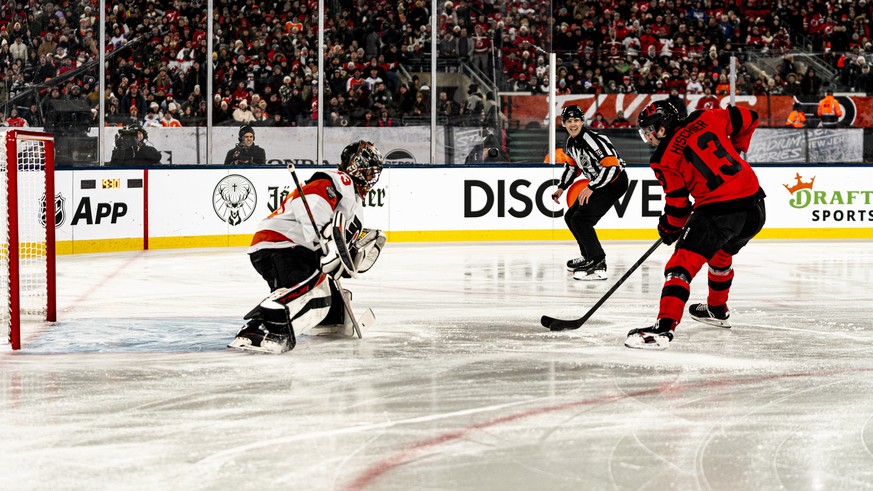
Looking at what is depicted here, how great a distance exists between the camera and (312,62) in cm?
1209

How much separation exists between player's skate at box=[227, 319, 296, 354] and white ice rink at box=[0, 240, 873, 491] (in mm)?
65

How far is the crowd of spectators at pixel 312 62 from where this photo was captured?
11039 millimetres

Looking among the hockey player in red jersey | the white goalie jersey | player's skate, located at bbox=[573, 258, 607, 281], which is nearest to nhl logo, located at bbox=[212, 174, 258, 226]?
player's skate, located at bbox=[573, 258, 607, 281]

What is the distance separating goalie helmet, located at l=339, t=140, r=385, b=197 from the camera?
5.77m

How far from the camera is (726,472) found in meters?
3.59

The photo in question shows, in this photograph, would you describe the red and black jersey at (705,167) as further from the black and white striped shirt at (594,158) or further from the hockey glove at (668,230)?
the black and white striped shirt at (594,158)

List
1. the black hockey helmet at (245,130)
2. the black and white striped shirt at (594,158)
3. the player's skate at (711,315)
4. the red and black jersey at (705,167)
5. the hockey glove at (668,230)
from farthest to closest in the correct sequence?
1. the black hockey helmet at (245,130)
2. the black and white striped shirt at (594,158)
3. the player's skate at (711,315)
4. the hockey glove at (668,230)
5. the red and black jersey at (705,167)

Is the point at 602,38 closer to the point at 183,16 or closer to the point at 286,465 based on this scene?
the point at 183,16

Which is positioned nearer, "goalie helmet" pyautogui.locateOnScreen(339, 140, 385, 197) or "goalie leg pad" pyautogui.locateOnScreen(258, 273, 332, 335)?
"goalie leg pad" pyautogui.locateOnScreen(258, 273, 332, 335)

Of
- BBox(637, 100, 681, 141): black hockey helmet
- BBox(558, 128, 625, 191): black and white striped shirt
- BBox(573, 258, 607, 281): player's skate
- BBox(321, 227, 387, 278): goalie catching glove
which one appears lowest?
BBox(573, 258, 607, 281): player's skate

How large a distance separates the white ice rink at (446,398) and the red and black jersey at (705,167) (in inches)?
27.7

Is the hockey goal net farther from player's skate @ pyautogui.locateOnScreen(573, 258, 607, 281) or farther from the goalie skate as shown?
player's skate @ pyautogui.locateOnScreen(573, 258, 607, 281)

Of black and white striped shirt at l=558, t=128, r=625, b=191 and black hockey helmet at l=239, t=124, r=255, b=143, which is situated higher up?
black hockey helmet at l=239, t=124, r=255, b=143

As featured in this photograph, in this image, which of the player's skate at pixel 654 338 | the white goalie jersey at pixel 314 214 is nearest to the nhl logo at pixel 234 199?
the white goalie jersey at pixel 314 214
